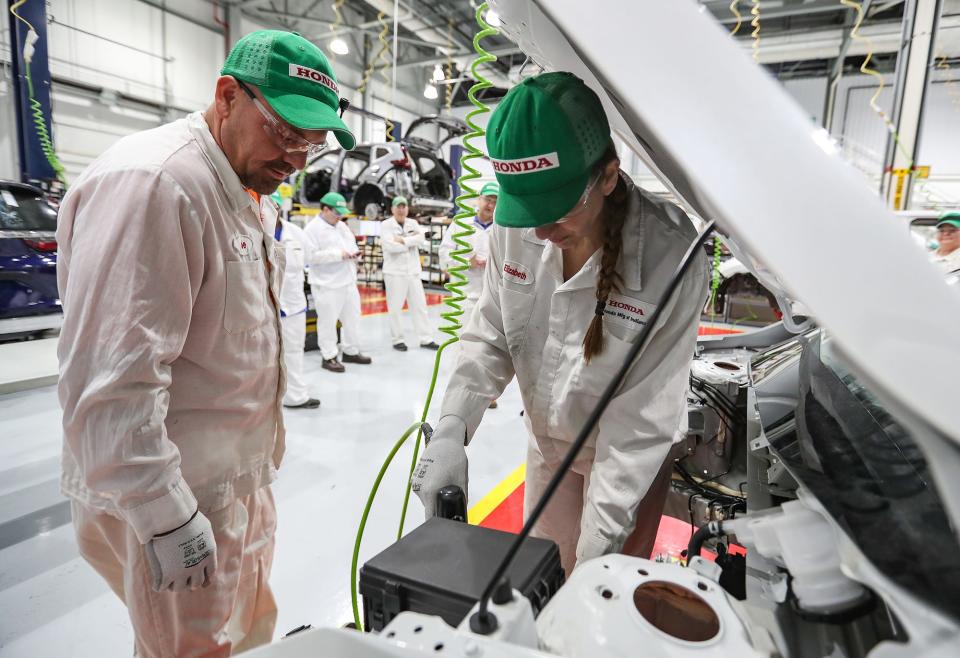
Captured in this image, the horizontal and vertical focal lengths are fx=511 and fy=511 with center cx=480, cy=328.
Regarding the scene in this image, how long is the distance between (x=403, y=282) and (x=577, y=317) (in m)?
5.79

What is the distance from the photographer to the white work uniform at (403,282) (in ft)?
22.6

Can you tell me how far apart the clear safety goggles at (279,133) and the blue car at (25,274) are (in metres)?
3.57

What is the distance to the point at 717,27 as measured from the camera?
20.1 inches

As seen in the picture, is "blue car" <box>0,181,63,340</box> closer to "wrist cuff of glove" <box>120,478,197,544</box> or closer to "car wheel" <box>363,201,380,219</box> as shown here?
"wrist cuff of glove" <box>120,478,197,544</box>

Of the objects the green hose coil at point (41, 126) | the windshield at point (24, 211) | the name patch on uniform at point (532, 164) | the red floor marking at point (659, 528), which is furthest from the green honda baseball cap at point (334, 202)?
the name patch on uniform at point (532, 164)

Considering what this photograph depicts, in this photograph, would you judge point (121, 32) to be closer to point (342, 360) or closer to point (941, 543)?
point (342, 360)

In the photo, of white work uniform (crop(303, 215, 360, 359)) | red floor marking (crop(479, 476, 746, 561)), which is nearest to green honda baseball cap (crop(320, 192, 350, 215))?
white work uniform (crop(303, 215, 360, 359))

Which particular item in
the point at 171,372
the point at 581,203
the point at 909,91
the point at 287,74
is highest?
the point at 909,91

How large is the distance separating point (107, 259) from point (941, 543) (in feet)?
4.61

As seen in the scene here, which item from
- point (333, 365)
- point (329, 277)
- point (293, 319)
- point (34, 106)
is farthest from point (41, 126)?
point (333, 365)

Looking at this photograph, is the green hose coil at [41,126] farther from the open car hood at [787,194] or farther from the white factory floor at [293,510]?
the open car hood at [787,194]

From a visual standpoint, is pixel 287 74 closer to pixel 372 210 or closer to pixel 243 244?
pixel 243 244

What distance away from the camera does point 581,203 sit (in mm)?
1045

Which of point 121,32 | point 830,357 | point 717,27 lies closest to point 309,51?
point 717,27
